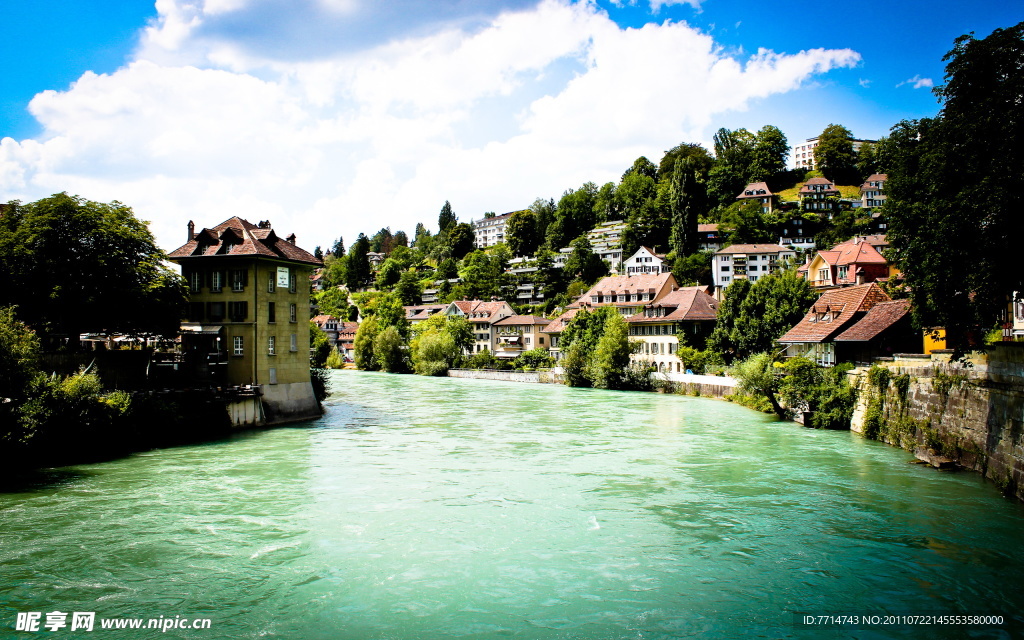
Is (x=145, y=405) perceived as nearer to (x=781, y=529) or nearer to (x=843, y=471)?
(x=781, y=529)

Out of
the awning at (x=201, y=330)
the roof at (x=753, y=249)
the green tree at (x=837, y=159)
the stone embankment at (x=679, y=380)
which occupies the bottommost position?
the stone embankment at (x=679, y=380)

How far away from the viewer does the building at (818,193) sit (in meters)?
106

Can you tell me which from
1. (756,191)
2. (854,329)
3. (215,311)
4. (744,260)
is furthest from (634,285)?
(756,191)

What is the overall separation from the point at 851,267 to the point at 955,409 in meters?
33.4

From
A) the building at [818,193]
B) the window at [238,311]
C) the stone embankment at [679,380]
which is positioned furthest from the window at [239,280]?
the building at [818,193]

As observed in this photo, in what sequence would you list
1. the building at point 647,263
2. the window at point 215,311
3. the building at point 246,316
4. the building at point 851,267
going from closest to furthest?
the building at point 246,316
the window at point 215,311
the building at point 851,267
the building at point 647,263

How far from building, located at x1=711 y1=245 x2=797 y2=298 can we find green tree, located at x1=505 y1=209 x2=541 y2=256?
163ft

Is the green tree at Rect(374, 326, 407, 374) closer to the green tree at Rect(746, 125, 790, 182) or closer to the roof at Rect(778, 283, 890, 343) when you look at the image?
the roof at Rect(778, 283, 890, 343)

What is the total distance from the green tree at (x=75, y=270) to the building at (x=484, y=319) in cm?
5462

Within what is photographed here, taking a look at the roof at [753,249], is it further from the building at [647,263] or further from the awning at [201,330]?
the awning at [201,330]

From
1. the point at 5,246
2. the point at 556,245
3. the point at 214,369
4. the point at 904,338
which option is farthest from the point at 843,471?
the point at 556,245

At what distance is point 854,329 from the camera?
104 ft

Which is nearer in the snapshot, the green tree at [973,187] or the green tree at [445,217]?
the green tree at [973,187]

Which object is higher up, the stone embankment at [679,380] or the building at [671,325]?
the building at [671,325]
